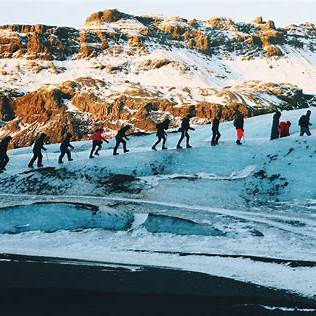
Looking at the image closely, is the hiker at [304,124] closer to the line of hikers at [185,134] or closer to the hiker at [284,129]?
the line of hikers at [185,134]

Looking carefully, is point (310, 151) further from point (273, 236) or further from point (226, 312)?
point (226, 312)

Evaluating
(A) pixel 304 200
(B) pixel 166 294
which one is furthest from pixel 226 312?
(A) pixel 304 200

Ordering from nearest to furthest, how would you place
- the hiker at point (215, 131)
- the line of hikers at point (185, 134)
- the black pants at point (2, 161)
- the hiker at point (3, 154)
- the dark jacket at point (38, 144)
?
the line of hikers at point (185, 134), the hiker at point (215, 131), the dark jacket at point (38, 144), the hiker at point (3, 154), the black pants at point (2, 161)

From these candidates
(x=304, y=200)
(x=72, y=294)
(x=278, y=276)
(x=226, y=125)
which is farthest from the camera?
(x=226, y=125)

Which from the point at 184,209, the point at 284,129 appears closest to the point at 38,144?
the point at 184,209

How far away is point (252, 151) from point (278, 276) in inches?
674

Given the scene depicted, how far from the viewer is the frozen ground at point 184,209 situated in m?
17.7

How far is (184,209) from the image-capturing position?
2559cm

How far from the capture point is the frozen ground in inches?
696

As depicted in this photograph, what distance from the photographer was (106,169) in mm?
32094

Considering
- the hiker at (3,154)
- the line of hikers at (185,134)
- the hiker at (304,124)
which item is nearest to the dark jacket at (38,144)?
the line of hikers at (185,134)

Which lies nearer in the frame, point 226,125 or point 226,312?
point 226,312

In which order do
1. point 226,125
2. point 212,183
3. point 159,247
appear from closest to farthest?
point 159,247, point 212,183, point 226,125

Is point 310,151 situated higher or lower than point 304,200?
higher
